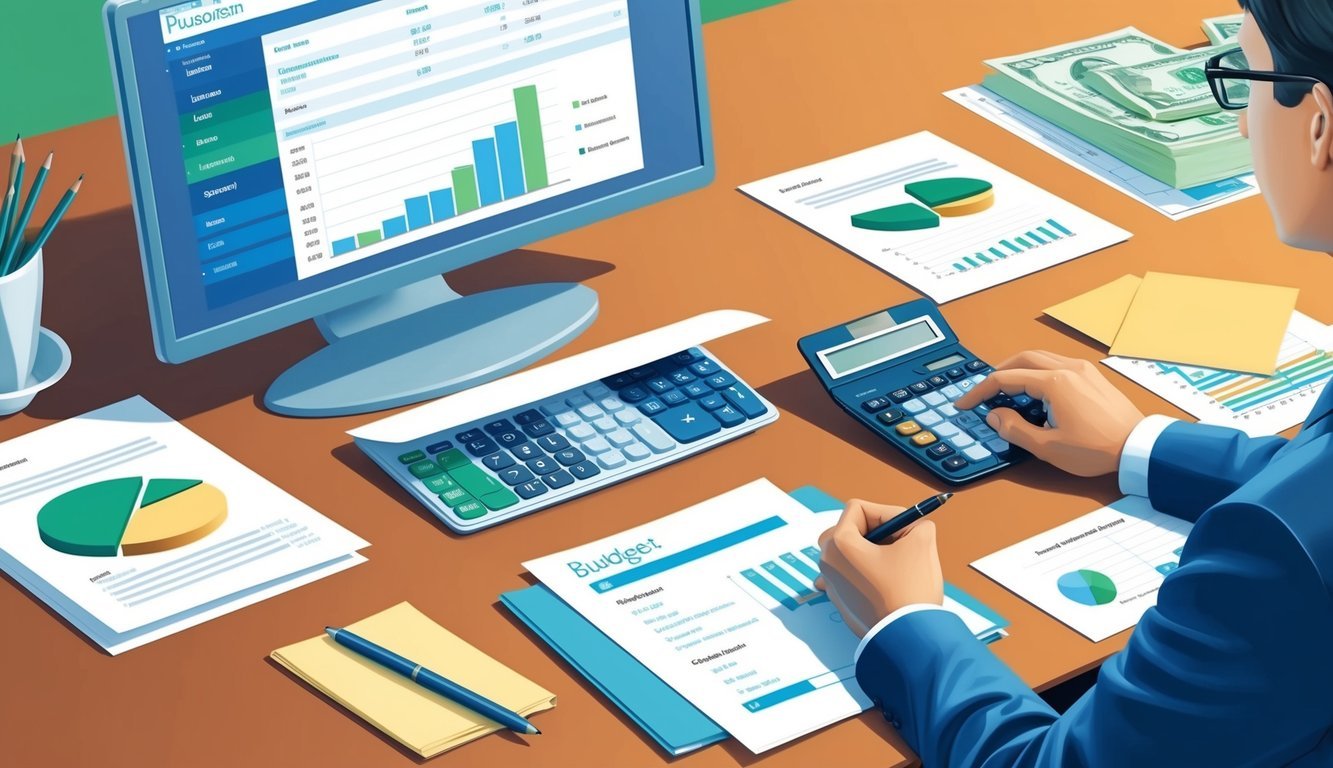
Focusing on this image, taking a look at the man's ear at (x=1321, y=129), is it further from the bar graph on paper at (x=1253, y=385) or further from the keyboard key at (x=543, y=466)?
the keyboard key at (x=543, y=466)

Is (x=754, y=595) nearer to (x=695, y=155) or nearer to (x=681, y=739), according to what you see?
(x=681, y=739)

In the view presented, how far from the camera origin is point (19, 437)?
1.57 m

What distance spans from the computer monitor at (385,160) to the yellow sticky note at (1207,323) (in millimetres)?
454

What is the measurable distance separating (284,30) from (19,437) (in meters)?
0.44

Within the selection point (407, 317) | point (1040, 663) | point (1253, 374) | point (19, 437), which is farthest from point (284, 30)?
point (1253, 374)

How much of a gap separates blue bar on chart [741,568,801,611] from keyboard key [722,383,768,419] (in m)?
0.22

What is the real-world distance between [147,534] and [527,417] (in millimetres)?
338

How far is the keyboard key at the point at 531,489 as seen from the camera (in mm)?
1472

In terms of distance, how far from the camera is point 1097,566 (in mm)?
1398

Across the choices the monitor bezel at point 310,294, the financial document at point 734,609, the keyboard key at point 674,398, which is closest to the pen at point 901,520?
the financial document at point 734,609

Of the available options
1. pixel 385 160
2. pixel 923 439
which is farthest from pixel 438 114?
pixel 923 439

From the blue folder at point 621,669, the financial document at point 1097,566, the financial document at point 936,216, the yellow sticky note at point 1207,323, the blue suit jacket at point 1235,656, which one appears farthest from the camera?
the financial document at point 936,216

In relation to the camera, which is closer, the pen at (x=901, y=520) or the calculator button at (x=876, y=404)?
the pen at (x=901, y=520)

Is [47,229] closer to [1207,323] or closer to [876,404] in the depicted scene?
[876,404]
